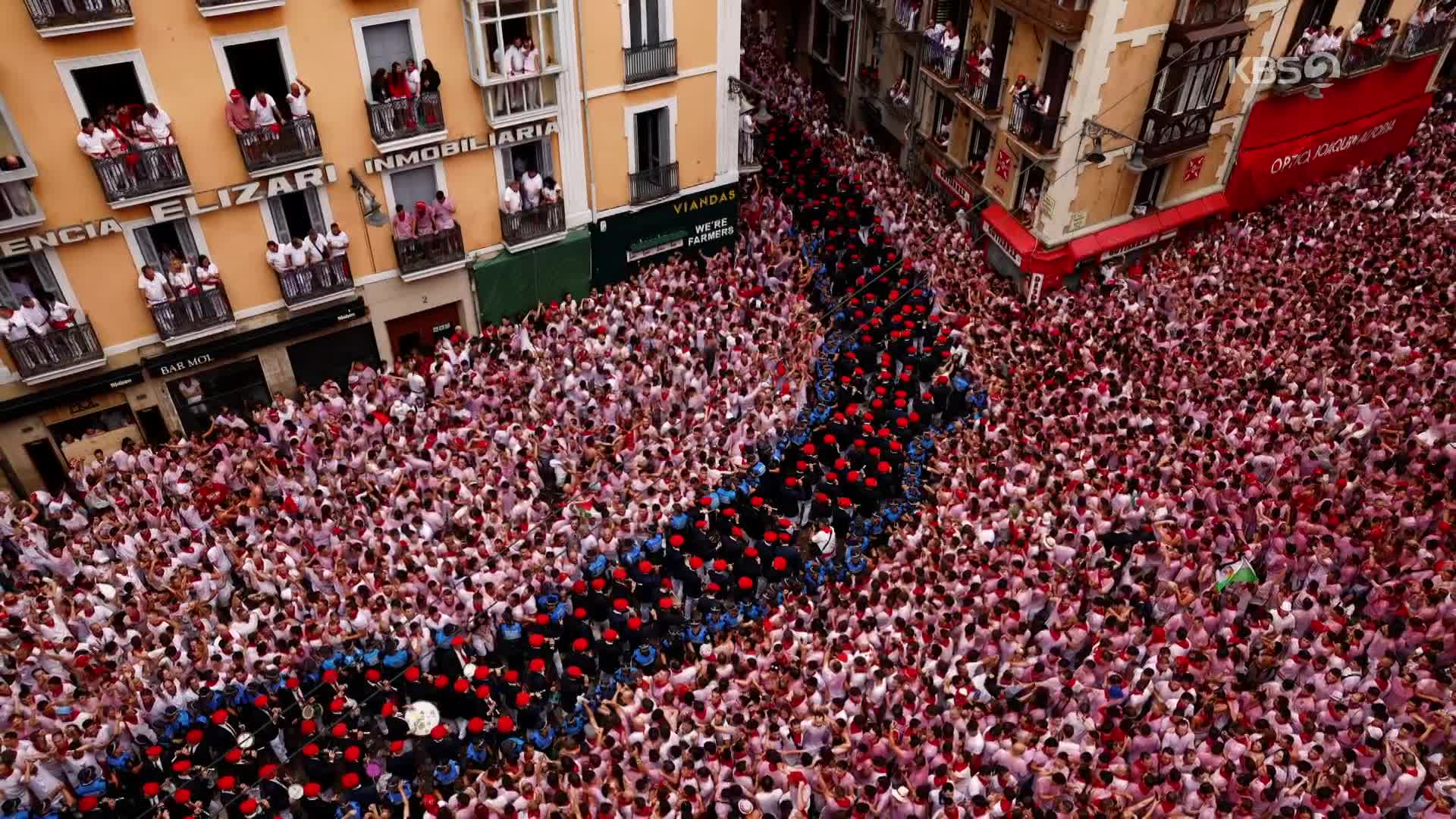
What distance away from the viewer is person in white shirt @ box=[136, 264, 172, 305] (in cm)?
1694

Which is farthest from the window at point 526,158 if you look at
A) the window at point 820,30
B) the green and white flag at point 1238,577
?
the green and white flag at point 1238,577

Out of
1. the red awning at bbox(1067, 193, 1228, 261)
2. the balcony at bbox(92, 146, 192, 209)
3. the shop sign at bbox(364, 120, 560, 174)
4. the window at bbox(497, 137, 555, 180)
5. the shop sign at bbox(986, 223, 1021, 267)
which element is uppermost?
the balcony at bbox(92, 146, 192, 209)

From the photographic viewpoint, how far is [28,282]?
16438 mm

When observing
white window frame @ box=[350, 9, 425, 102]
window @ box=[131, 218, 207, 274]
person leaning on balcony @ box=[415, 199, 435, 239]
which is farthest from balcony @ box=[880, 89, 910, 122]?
window @ box=[131, 218, 207, 274]

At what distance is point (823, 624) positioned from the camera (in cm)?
1438

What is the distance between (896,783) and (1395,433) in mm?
11368

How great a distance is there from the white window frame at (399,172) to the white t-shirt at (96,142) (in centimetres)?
450

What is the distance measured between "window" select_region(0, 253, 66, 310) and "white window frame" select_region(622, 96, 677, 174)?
1107cm

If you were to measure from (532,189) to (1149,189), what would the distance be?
1520cm

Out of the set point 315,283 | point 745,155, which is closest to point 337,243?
point 315,283

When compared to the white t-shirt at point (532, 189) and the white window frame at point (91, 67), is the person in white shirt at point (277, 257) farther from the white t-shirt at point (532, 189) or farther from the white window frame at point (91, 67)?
the white t-shirt at point (532, 189)

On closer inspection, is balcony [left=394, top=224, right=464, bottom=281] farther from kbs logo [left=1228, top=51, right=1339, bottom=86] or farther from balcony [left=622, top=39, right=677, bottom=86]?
kbs logo [left=1228, top=51, right=1339, bottom=86]

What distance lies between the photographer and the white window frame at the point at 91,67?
49.1 ft

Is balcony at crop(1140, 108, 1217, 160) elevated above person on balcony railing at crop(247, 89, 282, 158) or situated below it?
below
